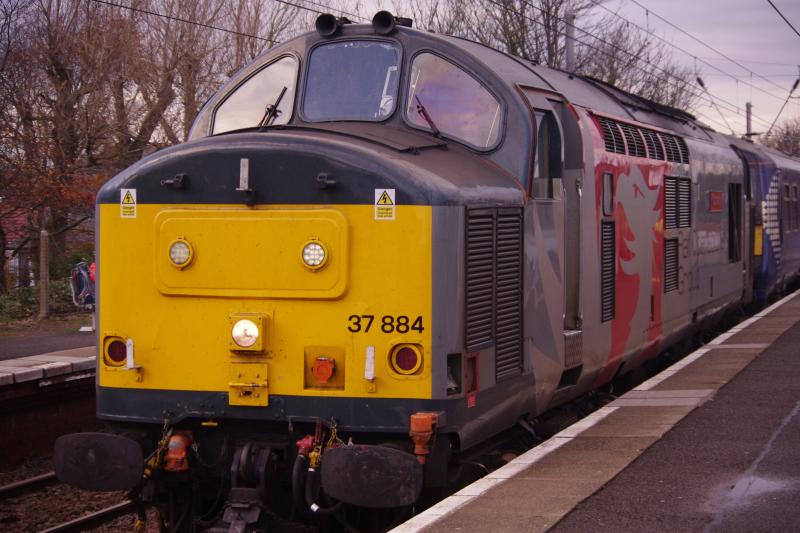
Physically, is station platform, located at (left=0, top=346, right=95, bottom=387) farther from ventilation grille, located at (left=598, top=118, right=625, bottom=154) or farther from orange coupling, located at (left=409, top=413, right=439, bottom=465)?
orange coupling, located at (left=409, top=413, right=439, bottom=465)

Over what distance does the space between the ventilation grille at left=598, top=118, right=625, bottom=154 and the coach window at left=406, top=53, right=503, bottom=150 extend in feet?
6.74

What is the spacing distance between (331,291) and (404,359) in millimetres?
561

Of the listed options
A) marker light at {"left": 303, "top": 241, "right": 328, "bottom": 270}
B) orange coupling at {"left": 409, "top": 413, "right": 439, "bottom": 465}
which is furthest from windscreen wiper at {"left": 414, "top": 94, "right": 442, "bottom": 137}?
orange coupling at {"left": 409, "top": 413, "right": 439, "bottom": 465}

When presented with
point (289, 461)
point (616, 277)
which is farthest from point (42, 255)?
point (289, 461)

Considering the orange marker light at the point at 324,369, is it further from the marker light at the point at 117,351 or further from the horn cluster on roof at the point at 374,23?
the horn cluster on roof at the point at 374,23

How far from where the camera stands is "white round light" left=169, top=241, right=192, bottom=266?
21.6ft

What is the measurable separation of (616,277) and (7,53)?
59.2 ft

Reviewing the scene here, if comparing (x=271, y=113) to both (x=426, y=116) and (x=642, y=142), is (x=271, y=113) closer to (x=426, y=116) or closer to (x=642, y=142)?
(x=426, y=116)

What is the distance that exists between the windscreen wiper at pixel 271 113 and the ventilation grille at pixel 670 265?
497 centimetres

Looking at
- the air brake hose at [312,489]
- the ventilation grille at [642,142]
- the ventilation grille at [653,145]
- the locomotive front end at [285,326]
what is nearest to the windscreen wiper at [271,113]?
the locomotive front end at [285,326]

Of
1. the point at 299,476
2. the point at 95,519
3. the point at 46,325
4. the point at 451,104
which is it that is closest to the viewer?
the point at 299,476

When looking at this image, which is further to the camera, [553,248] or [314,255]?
[553,248]

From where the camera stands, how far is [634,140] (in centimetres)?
1035

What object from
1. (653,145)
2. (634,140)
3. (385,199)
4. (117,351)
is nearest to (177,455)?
(117,351)
